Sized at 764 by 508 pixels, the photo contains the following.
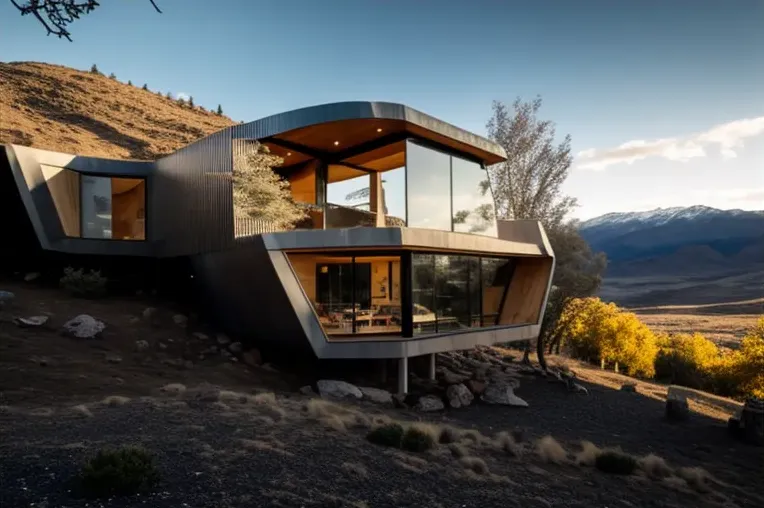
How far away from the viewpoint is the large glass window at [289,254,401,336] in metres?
15.6

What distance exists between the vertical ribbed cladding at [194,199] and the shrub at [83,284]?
9.50 ft

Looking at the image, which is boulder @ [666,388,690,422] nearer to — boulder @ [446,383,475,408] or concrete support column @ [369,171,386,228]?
boulder @ [446,383,475,408]

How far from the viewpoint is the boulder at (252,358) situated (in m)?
15.9

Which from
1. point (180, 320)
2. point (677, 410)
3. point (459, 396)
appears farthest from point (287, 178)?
point (677, 410)

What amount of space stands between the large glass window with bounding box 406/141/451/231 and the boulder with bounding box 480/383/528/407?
6003mm

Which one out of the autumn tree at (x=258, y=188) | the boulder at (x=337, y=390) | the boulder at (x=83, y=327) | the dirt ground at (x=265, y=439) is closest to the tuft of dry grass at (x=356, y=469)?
the dirt ground at (x=265, y=439)

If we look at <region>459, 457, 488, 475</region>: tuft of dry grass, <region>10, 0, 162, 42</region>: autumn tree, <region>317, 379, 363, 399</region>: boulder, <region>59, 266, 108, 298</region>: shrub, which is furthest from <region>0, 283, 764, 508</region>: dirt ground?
<region>10, 0, 162, 42</region>: autumn tree

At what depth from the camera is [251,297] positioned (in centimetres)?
1553

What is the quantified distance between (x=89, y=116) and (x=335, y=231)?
49649 millimetres

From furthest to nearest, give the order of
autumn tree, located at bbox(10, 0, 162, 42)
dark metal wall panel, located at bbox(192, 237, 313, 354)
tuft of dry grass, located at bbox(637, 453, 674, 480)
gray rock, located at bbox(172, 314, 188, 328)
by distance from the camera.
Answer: gray rock, located at bbox(172, 314, 188, 328) < dark metal wall panel, located at bbox(192, 237, 313, 354) < tuft of dry grass, located at bbox(637, 453, 674, 480) < autumn tree, located at bbox(10, 0, 162, 42)

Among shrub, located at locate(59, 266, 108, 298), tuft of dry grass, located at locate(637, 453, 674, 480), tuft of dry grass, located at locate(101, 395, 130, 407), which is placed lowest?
tuft of dry grass, located at locate(637, 453, 674, 480)

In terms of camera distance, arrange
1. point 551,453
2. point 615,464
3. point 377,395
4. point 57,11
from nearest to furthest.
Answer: point 57,11
point 615,464
point 551,453
point 377,395

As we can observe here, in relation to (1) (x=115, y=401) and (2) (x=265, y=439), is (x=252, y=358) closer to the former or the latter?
(1) (x=115, y=401)

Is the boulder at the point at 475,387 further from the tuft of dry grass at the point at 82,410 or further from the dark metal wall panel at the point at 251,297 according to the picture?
the tuft of dry grass at the point at 82,410
